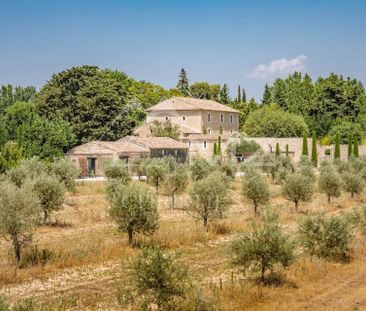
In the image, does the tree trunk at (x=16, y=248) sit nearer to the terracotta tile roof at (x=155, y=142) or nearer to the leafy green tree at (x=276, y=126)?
the terracotta tile roof at (x=155, y=142)

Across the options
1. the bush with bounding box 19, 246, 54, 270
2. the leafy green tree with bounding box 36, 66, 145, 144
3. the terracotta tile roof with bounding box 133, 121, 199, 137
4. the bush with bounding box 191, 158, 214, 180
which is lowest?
the bush with bounding box 19, 246, 54, 270

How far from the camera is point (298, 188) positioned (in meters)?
30.6

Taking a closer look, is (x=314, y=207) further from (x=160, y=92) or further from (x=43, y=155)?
(x=160, y=92)

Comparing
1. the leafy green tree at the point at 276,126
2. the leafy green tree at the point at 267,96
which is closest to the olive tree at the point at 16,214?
the leafy green tree at the point at 276,126

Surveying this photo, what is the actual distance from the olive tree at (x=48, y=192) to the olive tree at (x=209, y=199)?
21.9 feet

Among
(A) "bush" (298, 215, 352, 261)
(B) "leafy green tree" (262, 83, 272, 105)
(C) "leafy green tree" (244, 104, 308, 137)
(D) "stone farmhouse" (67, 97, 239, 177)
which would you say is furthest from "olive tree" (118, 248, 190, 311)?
(B) "leafy green tree" (262, 83, 272, 105)

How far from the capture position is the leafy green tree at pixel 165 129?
233 ft

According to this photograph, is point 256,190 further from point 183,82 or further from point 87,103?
point 183,82

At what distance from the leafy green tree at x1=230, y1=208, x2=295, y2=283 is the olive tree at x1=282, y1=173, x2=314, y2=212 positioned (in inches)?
580

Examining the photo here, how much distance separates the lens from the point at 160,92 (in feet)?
343

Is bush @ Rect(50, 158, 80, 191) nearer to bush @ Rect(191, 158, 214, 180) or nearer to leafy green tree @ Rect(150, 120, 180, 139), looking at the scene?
bush @ Rect(191, 158, 214, 180)

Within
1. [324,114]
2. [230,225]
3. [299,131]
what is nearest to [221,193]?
[230,225]

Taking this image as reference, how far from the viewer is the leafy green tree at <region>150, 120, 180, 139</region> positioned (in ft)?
233

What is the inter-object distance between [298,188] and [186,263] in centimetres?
1438
